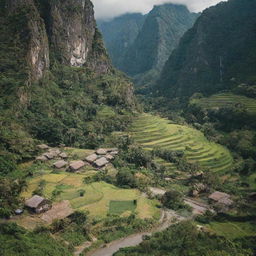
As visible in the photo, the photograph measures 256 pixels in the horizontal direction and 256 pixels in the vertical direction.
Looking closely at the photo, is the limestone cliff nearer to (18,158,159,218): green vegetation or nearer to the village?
the village

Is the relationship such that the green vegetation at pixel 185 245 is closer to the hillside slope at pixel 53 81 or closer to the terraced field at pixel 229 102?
the hillside slope at pixel 53 81

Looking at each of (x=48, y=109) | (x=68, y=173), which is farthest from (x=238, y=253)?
(x=48, y=109)

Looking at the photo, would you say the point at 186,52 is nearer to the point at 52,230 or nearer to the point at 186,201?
the point at 186,201

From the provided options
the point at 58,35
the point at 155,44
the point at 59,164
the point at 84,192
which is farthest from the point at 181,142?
the point at 155,44

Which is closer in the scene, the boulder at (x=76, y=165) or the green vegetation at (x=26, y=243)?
the green vegetation at (x=26, y=243)

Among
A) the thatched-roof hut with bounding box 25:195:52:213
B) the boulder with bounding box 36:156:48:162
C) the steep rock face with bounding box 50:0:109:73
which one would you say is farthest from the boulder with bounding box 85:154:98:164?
the steep rock face with bounding box 50:0:109:73

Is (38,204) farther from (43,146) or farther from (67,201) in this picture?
(43,146)

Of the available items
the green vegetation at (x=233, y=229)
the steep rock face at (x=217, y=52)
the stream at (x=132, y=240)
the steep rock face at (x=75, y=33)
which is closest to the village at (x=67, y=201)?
the green vegetation at (x=233, y=229)
